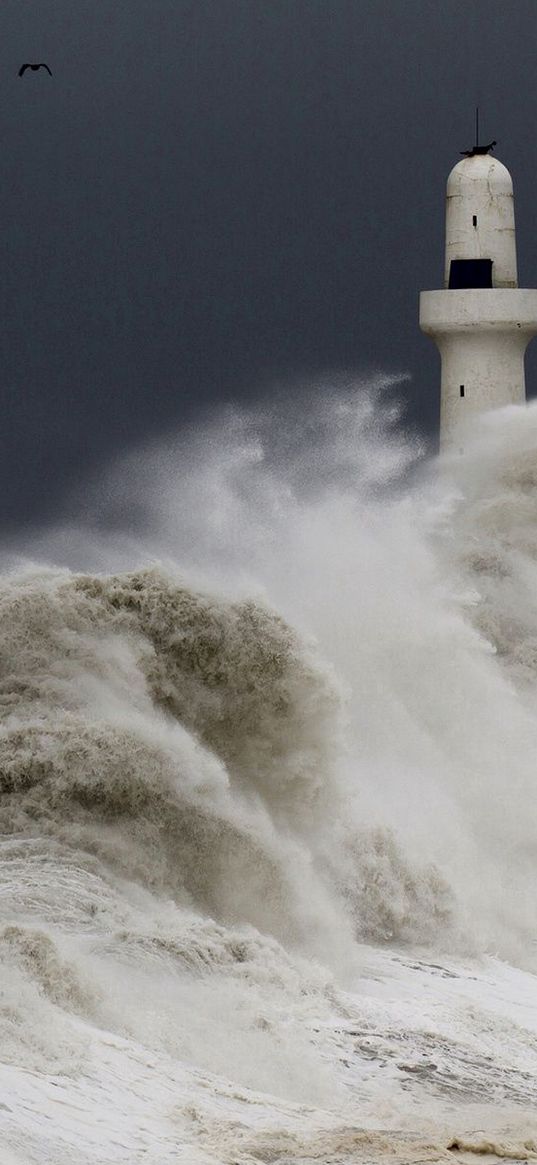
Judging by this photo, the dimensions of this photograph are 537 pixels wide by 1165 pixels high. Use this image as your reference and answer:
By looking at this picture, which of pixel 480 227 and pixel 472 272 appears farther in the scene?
pixel 472 272

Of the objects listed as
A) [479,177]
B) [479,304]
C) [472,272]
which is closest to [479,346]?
[479,304]

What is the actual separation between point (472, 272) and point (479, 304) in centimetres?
74

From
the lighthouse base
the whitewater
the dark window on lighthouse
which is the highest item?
the dark window on lighthouse

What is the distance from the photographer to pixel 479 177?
41188 millimetres

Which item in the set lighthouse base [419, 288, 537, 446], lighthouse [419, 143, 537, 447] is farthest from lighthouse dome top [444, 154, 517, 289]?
lighthouse base [419, 288, 537, 446]

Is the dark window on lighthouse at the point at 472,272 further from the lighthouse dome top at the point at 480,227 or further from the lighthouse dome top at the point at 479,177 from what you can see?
the lighthouse dome top at the point at 479,177

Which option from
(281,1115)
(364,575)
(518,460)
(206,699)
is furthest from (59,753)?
(518,460)

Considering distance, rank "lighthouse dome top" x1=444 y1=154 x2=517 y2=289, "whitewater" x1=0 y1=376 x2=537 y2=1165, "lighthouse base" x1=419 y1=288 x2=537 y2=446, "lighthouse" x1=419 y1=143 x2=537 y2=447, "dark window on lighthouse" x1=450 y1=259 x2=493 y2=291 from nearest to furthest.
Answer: "whitewater" x1=0 y1=376 x2=537 y2=1165
"lighthouse base" x1=419 y1=288 x2=537 y2=446
"lighthouse" x1=419 y1=143 x2=537 y2=447
"lighthouse dome top" x1=444 y1=154 x2=517 y2=289
"dark window on lighthouse" x1=450 y1=259 x2=493 y2=291

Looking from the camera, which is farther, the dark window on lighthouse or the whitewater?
the dark window on lighthouse

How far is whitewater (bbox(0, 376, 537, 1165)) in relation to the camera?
1374 cm

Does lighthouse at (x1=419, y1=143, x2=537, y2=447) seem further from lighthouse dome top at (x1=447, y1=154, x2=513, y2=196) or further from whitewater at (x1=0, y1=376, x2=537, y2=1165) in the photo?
whitewater at (x1=0, y1=376, x2=537, y2=1165)

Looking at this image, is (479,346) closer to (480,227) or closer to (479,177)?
(480,227)

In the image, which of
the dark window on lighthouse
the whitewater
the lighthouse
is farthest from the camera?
the dark window on lighthouse

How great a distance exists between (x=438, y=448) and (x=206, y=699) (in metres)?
22.9
